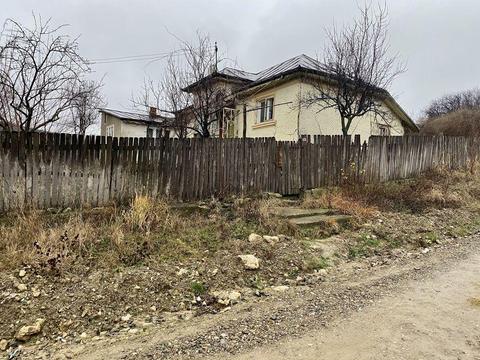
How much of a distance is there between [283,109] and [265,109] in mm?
1527

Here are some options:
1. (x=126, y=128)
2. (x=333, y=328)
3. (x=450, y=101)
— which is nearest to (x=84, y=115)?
(x=126, y=128)

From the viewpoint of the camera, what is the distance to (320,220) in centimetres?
682

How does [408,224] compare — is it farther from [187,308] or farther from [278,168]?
[187,308]

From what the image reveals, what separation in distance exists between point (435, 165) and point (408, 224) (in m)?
5.96

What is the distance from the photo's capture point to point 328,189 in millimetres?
9070

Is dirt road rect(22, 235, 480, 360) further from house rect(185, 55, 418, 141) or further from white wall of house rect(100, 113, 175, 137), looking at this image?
white wall of house rect(100, 113, 175, 137)

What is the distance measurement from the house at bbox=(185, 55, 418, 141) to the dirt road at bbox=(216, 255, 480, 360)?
9515mm

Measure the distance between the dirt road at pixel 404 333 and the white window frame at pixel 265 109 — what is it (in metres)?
12.7

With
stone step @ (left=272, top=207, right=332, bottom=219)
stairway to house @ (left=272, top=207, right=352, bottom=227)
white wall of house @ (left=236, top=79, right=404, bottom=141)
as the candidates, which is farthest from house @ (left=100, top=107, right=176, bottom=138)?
stairway to house @ (left=272, top=207, right=352, bottom=227)

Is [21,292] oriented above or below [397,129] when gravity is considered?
below

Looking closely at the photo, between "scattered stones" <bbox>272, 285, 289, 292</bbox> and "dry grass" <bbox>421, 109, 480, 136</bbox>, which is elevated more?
"dry grass" <bbox>421, 109, 480, 136</bbox>

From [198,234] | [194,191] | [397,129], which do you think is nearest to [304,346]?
[198,234]

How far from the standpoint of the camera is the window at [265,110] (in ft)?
53.2

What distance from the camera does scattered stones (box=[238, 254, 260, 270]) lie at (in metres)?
4.83
